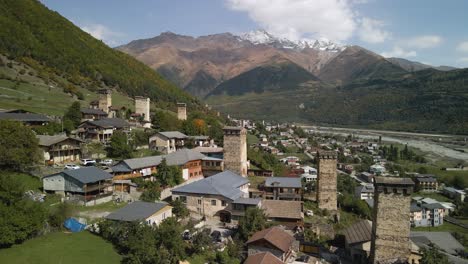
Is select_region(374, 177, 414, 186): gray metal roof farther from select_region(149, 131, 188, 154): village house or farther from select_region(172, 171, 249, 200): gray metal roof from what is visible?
select_region(149, 131, 188, 154): village house

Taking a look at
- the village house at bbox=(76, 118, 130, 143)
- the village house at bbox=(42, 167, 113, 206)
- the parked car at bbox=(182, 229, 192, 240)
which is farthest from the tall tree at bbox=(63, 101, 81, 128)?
the parked car at bbox=(182, 229, 192, 240)

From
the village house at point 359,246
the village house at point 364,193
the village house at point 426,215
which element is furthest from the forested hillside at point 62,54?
the village house at point 359,246

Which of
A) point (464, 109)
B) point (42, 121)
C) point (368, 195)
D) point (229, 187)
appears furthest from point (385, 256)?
point (464, 109)

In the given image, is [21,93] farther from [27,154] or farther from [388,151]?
[388,151]

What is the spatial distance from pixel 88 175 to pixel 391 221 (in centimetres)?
2134

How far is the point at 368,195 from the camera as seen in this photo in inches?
2435

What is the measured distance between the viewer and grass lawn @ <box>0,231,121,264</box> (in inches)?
735

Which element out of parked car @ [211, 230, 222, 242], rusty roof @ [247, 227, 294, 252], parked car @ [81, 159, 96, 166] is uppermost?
parked car @ [81, 159, 96, 166]

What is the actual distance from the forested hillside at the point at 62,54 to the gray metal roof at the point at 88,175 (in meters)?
40.7

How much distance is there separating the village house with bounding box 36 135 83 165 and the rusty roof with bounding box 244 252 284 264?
20.3 m

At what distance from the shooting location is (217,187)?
3162cm

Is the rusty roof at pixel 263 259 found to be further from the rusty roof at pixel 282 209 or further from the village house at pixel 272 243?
the rusty roof at pixel 282 209

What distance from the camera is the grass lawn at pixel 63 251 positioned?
1867cm

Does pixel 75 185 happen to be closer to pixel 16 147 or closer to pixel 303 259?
pixel 16 147
